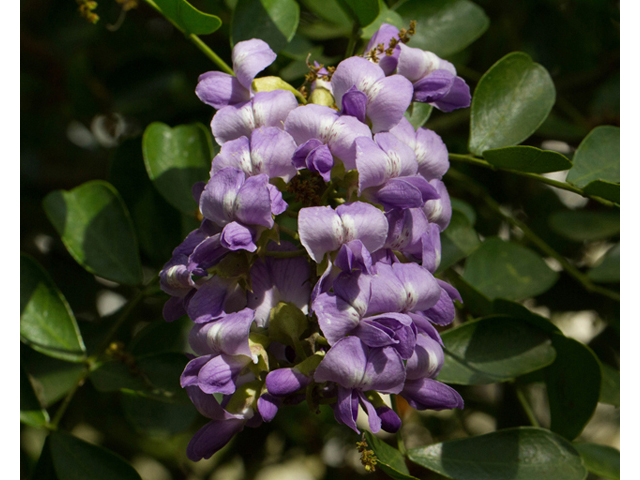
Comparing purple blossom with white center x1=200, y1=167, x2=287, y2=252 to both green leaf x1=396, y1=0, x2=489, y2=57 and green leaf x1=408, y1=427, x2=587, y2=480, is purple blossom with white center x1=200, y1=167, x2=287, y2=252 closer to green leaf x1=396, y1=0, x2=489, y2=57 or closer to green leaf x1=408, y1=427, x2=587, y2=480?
green leaf x1=408, y1=427, x2=587, y2=480

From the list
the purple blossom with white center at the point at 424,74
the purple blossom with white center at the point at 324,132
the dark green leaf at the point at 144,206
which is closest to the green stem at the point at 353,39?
the purple blossom with white center at the point at 424,74

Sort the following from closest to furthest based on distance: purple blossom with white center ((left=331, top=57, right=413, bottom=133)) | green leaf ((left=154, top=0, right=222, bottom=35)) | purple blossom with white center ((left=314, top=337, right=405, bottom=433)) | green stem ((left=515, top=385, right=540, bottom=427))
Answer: purple blossom with white center ((left=314, top=337, right=405, bottom=433)) < purple blossom with white center ((left=331, top=57, right=413, bottom=133)) < green leaf ((left=154, top=0, right=222, bottom=35)) < green stem ((left=515, top=385, right=540, bottom=427))

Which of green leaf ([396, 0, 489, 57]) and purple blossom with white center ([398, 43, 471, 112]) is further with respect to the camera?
green leaf ([396, 0, 489, 57])

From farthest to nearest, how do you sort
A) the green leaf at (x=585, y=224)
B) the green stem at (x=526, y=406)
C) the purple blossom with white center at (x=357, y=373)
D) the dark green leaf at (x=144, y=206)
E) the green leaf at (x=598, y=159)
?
1. the green leaf at (x=585, y=224)
2. the dark green leaf at (x=144, y=206)
3. the green stem at (x=526, y=406)
4. the green leaf at (x=598, y=159)
5. the purple blossom with white center at (x=357, y=373)

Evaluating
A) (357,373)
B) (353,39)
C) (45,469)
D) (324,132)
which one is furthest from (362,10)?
(45,469)

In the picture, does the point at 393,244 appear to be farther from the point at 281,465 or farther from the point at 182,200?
the point at 281,465

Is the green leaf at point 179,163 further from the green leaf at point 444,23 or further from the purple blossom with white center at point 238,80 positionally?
the green leaf at point 444,23

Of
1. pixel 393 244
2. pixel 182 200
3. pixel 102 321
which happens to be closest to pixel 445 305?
pixel 393 244

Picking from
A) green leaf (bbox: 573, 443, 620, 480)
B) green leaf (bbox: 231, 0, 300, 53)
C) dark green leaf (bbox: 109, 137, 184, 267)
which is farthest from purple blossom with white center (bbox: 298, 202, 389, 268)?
green leaf (bbox: 573, 443, 620, 480)
